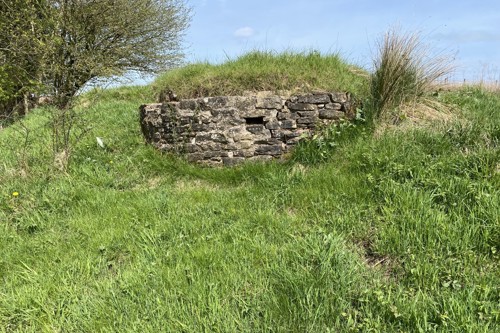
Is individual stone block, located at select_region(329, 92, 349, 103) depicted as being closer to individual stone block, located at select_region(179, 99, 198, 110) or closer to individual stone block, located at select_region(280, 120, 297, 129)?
individual stone block, located at select_region(280, 120, 297, 129)

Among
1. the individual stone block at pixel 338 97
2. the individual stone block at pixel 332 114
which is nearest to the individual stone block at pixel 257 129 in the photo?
the individual stone block at pixel 332 114

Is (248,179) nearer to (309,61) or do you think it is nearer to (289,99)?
(289,99)

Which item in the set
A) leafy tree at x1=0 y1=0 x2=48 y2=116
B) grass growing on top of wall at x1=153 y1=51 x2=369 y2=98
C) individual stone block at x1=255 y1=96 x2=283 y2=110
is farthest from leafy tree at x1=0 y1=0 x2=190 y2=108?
individual stone block at x1=255 y1=96 x2=283 y2=110

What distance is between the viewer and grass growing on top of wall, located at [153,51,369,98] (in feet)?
19.2

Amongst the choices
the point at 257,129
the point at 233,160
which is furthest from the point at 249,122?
the point at 233,160

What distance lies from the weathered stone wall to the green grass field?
1.29 feet

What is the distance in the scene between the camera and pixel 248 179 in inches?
197

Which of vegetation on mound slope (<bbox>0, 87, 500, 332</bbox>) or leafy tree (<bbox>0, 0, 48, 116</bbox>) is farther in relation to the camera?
leafy tree (<bbox>0, 0, 48, 116</bbox>)

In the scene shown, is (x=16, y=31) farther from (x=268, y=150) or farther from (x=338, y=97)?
(x=338, y=97)

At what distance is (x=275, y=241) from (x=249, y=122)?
107 inches

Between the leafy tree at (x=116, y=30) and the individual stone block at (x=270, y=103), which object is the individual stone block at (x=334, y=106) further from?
the leafy tree at (x=116, y=30)

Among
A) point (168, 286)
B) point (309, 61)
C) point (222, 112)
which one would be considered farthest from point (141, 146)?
point (168, 286)

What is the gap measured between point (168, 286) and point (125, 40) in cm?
1392

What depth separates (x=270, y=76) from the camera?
233 inches
